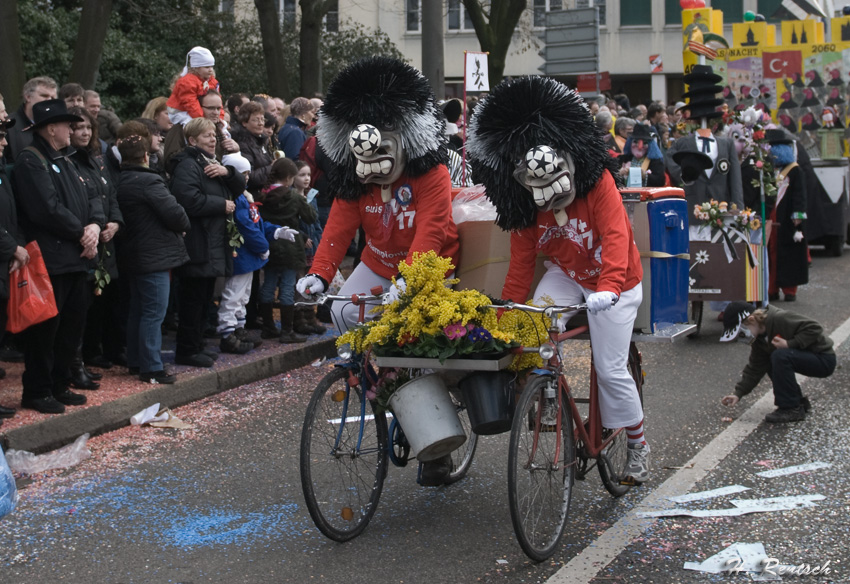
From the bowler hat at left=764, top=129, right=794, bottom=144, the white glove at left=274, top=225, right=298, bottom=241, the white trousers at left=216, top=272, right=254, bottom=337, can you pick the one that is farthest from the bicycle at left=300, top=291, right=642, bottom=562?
the bowler hat at left=764, top=129, right=794, bottom=144

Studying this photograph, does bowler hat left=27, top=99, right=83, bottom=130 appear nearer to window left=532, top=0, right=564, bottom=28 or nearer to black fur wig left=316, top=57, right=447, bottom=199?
black fur wig left=316, top=57, right=447, bottom=199

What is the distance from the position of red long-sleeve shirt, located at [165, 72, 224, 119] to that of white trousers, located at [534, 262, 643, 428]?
5.44m

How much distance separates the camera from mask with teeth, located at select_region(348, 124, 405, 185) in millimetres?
5375

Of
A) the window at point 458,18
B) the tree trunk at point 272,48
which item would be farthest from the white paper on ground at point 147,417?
the window at point 458,18

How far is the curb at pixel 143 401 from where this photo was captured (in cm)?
669

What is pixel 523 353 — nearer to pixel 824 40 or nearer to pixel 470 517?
pixel 470 517

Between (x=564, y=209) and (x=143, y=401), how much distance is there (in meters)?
3.66

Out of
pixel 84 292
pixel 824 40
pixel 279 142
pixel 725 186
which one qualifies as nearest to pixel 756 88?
pixel 824 40

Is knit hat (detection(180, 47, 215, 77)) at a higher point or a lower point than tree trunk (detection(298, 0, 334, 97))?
lower

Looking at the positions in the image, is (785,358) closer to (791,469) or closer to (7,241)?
(791,469)

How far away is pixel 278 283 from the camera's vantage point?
32.3 feet

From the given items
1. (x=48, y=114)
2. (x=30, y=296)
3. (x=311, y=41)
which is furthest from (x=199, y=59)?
(x=311, y=41)

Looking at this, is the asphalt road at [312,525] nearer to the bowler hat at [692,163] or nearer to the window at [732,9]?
the bowler hat at [692,163]

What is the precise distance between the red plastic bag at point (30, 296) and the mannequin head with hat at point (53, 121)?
753 mm
